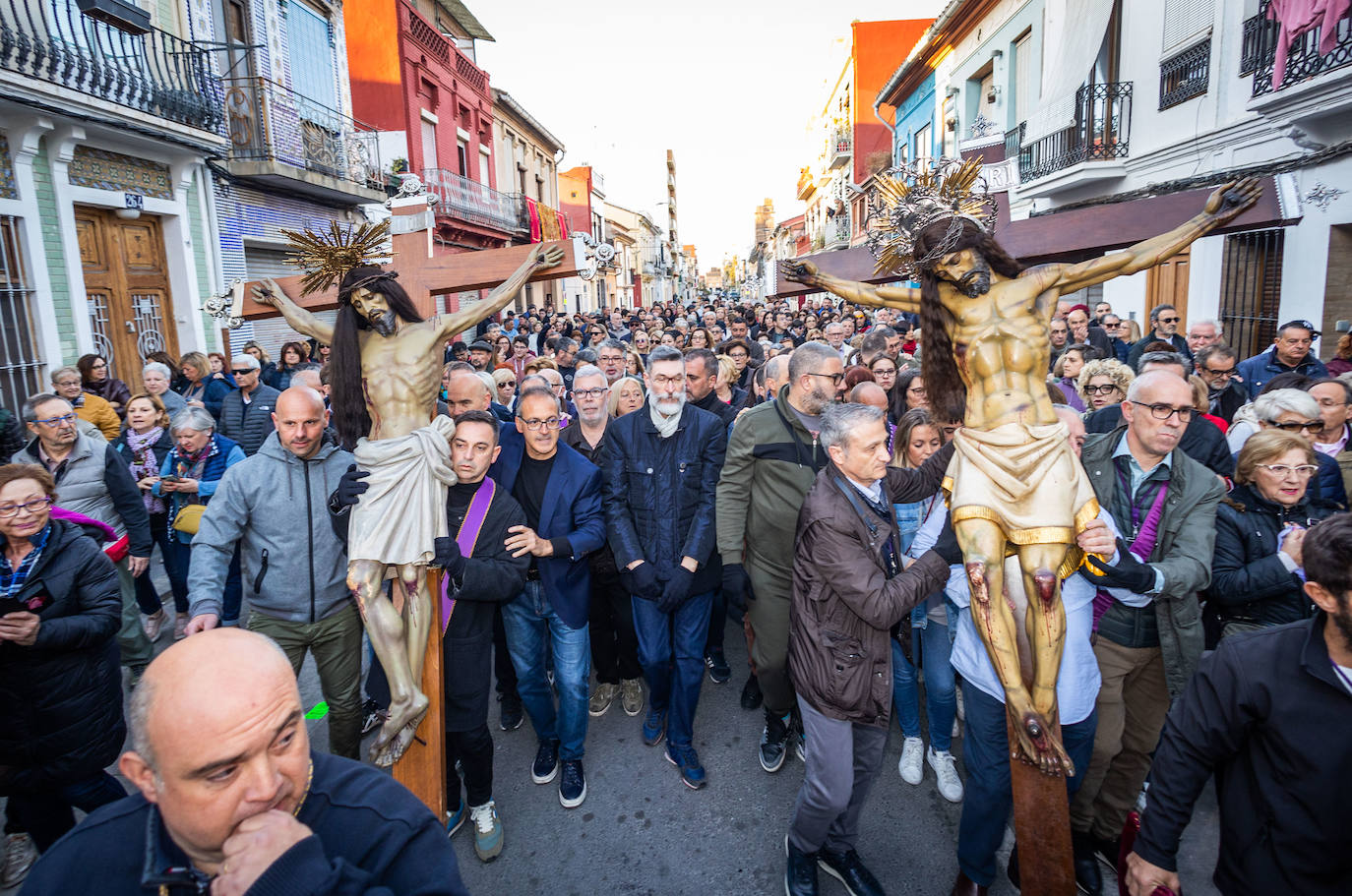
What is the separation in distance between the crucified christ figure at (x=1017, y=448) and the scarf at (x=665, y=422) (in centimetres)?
162

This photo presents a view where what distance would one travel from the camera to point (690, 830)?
350 cm

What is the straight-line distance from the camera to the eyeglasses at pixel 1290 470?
9.49 feet

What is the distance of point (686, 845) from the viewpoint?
11.1 feet

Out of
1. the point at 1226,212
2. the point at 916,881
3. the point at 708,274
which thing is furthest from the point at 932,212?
the point at 708,274

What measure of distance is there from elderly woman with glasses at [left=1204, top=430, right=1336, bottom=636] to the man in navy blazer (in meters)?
2.63

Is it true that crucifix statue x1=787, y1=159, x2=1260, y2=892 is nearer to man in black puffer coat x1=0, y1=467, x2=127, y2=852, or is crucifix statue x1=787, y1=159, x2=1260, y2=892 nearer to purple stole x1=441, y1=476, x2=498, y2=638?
purple stole x1=441, y1=476, x2=498, y2=638

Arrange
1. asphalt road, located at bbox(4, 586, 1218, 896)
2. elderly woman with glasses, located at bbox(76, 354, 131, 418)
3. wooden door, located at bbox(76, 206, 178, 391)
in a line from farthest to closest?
wooden door, located at bbox(76, 206, 178, 391), elderly woman with glasses, located at bbox(76, 354, 131, 418), asphalt road, located at bbox(4, 586, 1218, 896)

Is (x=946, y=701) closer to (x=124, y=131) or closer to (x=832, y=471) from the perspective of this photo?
(x=832, y=471)

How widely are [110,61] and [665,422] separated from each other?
30.2ft

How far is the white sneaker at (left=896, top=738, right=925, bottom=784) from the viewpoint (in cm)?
383

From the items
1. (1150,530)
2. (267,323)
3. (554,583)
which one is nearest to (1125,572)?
(1150,530)

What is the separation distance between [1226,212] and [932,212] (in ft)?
2.95

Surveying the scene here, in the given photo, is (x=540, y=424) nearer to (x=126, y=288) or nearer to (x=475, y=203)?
(x=126, y=288)

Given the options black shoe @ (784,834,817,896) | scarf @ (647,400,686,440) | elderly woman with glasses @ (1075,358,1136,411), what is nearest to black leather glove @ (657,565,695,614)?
scarf @ (647,400,686,440)
